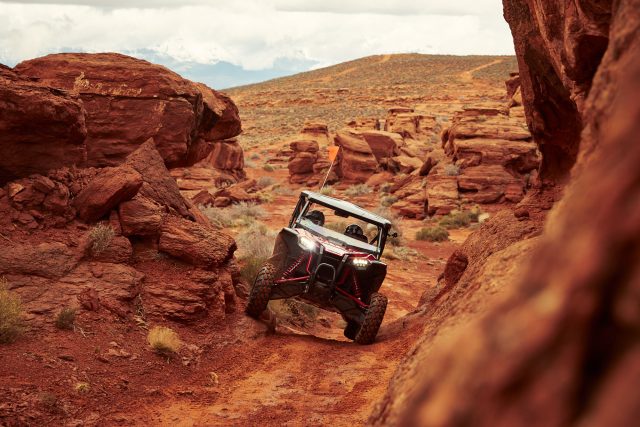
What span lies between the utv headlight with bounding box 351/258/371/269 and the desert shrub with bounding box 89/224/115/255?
3712 mm

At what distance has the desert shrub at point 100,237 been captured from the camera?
891 cm

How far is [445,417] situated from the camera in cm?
150

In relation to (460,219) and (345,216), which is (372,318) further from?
(460,219)

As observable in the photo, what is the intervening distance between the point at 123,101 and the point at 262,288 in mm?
4923

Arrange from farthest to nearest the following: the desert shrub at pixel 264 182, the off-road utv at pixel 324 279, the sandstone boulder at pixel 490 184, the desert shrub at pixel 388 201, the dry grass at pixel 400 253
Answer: the desert shrub at pixel 264 182 → the desert shrub at pixel 388 201 → the sandstone boulder at pixel 490 184 → the dry grass at pixel 400 253 → the off-road utv at pixel 324 279

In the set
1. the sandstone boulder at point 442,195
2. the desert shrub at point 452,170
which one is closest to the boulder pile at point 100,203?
the sandstone boulder at point 442,195

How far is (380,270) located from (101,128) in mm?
6008

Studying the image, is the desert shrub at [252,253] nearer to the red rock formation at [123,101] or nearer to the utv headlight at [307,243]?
the red rock formation at [123,101]

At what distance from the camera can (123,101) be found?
38.8 ft

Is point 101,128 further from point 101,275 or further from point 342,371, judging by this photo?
point 342,371

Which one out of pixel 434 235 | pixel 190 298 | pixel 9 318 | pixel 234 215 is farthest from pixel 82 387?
pixel 434 235

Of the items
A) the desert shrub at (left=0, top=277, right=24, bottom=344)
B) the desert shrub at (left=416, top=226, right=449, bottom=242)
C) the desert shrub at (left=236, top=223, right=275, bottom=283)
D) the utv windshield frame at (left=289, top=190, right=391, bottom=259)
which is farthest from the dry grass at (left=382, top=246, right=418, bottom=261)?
the desert shrub at (left=0, top=277, right=24, bottom=344)

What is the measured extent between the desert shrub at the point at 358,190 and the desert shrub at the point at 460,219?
786 cm

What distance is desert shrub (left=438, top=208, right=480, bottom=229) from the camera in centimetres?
2362
